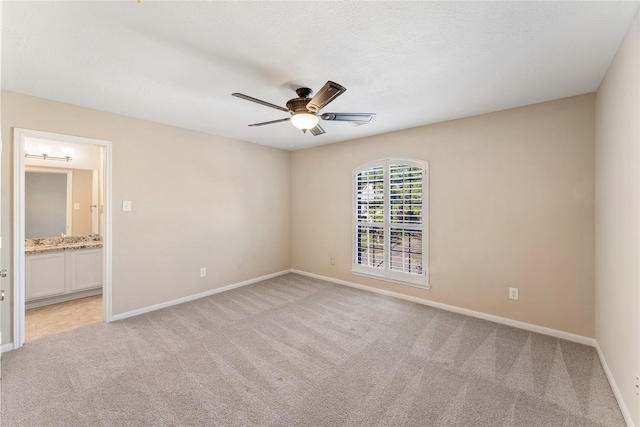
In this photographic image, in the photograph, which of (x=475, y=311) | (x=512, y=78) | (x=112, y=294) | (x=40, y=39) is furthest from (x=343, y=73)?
(x=112, y=294)

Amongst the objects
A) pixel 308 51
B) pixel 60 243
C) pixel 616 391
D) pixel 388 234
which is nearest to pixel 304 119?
pixel 308 51

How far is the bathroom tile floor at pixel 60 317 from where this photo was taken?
3068 millimetres

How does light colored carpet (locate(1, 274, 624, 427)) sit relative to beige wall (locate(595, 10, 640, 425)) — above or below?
below

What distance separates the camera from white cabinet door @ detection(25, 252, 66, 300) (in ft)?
11.9

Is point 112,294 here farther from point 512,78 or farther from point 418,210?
point 512,78

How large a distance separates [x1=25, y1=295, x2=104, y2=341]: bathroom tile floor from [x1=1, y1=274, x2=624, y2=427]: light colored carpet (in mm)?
290

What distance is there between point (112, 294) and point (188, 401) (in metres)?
2.11

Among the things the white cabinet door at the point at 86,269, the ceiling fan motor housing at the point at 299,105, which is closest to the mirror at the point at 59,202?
the white cabinet door at the point at 86,269

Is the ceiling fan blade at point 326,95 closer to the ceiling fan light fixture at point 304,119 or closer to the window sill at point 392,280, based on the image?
the ceiling fan light fixture at point 304,119

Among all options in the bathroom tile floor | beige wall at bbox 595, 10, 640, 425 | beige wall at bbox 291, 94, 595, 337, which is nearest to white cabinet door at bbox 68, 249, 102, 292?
the bathroom tile floor

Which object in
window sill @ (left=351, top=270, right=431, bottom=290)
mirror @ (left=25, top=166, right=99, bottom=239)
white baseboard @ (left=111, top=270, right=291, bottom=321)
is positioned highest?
mirror @ (left=25, top=166, right=99, bottom=239)

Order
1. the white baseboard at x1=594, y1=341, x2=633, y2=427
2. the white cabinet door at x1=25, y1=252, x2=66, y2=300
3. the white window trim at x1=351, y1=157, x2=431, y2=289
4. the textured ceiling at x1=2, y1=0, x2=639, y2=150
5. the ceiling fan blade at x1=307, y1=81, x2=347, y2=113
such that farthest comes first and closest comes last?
1. the white window trim at x1=351, y1=157, x2=431, y2=289
2. the white cabinet door at x1=25, y1=252, x2=66, y2=300
3. the ceiling fan blade at x1=307, y1=81, x2=347, y2=113
4. the white baseboard at x1=594, y1=341, x2=633, y2=427
5. the textured ceiling at x1=2, y1=0, x2=639, y2=150

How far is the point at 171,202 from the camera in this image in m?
3.81

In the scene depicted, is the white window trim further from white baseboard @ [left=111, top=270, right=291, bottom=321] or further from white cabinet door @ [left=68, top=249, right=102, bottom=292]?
white cabinet door @ [left=68, top=249, right=102, bottom=292]
